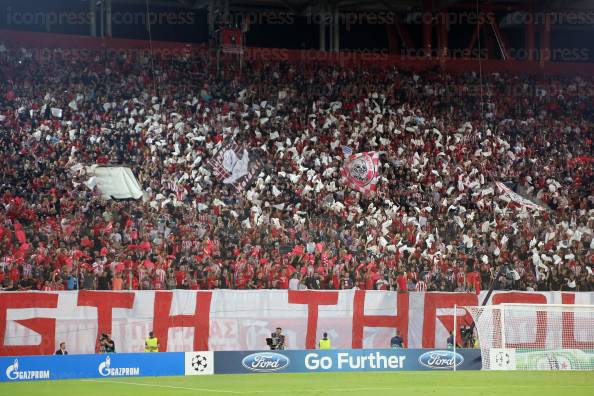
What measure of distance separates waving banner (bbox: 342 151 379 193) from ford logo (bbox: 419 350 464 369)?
359 inches

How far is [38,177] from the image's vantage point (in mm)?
31250

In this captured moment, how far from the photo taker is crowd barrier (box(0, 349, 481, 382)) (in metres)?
23.9

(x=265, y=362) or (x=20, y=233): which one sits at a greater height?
(x=20, y=233)

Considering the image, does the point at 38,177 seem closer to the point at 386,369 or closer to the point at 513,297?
the point at 386,369

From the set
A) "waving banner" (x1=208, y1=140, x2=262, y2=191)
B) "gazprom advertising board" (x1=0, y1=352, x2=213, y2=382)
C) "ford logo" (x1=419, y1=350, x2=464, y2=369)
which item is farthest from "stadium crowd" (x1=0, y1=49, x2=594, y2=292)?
"ford logo" (x1=419, y1=350, x2=464, y2=369)

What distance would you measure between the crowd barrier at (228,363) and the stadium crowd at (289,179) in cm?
322

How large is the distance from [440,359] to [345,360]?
8.44 feet

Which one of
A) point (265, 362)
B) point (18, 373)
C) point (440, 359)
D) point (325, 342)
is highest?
point (18, 373)

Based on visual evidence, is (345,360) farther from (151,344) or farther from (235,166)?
(235,166)

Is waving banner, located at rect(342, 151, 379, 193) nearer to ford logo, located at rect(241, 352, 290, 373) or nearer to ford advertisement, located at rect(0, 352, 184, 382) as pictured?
ford logo, located at rect(241, 352, 290, 373)

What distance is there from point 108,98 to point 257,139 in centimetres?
545

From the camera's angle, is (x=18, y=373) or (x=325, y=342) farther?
(x=325, y=342)

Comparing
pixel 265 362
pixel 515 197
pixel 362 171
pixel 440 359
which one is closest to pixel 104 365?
pixel 265 362

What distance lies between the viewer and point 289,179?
3469cm
